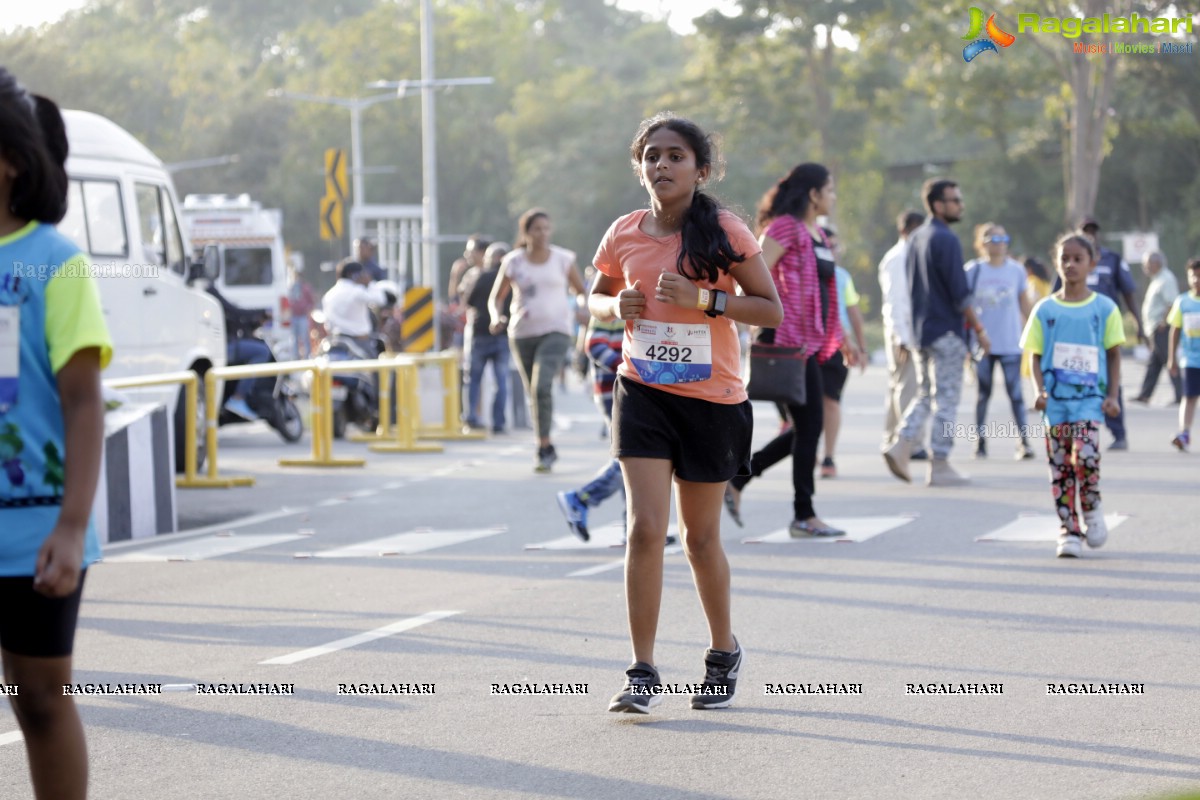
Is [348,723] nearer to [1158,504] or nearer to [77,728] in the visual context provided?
[77,728]

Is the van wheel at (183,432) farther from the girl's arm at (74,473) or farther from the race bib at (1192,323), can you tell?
the girl's arm at (74,473)

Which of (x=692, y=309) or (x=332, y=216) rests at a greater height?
(x=692, y=309)

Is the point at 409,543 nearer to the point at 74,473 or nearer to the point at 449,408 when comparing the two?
the point at 74,473

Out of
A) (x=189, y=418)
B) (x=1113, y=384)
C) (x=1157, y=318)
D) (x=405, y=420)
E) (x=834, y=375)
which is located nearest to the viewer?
(x=1113, y=384)

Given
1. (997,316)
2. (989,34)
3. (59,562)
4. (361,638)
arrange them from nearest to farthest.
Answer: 1. (59,562)
2. (361,638)
3. (997,316)
4. (989,34)

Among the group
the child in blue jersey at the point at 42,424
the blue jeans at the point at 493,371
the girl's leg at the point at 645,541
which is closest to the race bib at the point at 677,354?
the girl's leg at the point at 645,541

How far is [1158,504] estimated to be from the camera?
12.2m

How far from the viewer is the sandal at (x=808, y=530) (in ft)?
35.0

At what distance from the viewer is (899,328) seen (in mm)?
14516

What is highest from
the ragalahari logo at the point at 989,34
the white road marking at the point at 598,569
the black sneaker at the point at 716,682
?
the ragalahari logo at the point at 989,34

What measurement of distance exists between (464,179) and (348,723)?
7962 centimetres

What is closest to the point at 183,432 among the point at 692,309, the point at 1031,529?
the point at 1031,529

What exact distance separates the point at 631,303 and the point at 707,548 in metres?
0.81

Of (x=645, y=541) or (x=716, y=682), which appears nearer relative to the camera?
(x=645, y=541)
